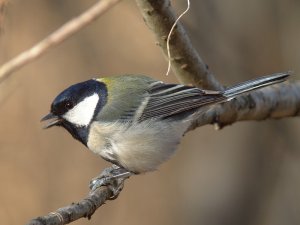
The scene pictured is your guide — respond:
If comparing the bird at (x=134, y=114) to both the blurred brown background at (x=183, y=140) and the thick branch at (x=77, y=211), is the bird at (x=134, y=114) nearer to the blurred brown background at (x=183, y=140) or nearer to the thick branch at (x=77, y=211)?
the thick branch at (x=77, y=211)

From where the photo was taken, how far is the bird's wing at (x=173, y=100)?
297 centimetres

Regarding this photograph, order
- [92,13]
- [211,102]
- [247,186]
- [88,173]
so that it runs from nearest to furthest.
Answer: [92,13] < [211,102] < [247,186] < [88,173]

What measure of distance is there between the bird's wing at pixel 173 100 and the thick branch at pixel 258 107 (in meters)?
0.12

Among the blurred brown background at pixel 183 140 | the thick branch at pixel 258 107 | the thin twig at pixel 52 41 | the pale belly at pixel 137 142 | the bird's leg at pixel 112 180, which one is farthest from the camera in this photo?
the blurred brown background at pixel 183 140

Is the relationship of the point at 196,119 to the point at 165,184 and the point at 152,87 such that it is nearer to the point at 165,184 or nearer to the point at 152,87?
the point at 152,87

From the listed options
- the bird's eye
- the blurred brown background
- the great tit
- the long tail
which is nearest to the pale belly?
the great tit

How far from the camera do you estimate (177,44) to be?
8.88ft

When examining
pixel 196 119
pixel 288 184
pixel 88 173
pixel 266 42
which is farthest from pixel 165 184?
pixel 196 119

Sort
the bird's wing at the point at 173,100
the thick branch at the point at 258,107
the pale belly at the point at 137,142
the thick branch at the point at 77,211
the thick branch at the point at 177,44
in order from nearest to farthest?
the thick branch at the point at 77,211
the thick branch at the point at 177,44
the pale belly at the point at 137,142
the bird's wing at the point at 173,100
the thick branch at the point at 258,107

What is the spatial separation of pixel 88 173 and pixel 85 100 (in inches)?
82.0

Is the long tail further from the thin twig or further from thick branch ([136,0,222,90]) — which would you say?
the thin twig

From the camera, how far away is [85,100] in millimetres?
3010

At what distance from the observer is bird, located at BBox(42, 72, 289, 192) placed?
2898 mm

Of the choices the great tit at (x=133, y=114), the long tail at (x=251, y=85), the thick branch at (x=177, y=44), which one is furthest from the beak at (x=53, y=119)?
the long tail at (x=251, y=85)
